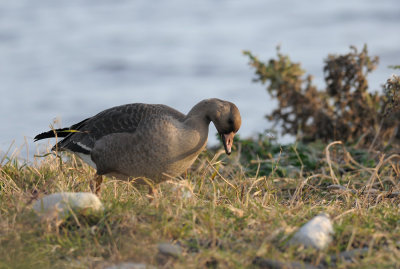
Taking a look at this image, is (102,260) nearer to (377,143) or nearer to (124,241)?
(124,241)

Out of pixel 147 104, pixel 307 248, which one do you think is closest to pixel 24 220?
pixel 147 104

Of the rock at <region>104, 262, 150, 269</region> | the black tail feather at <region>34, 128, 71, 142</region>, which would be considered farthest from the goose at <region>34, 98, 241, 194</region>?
the rock at <region>104, 262, 150, 269</region>

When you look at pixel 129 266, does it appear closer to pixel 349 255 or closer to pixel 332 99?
pixel 349 255

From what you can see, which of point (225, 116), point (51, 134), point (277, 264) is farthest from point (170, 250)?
point (51, 134)

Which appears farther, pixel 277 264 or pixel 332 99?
pixel 332 99

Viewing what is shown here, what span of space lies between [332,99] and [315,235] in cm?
755

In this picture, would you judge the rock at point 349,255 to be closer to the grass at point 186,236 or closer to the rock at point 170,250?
the grass at point 186,236

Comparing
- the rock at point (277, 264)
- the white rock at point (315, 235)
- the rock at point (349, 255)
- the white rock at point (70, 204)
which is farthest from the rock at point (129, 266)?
the rock at point (349, 255)

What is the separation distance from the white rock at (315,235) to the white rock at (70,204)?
1727mm

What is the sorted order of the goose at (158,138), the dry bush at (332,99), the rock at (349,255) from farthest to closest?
the dry bush at (332,99)
the goose at (158,138)
the rock at (349,255)

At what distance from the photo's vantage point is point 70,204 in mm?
4578

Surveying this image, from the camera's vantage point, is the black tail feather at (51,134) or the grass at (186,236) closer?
the grass at (186,236)

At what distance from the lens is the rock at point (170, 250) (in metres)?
4.09

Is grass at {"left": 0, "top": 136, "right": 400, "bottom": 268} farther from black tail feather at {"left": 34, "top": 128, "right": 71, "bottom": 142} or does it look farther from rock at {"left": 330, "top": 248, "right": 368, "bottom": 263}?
black tail feather at {"left": 34, "top": 128, "right": 71, "bottom": 142}
